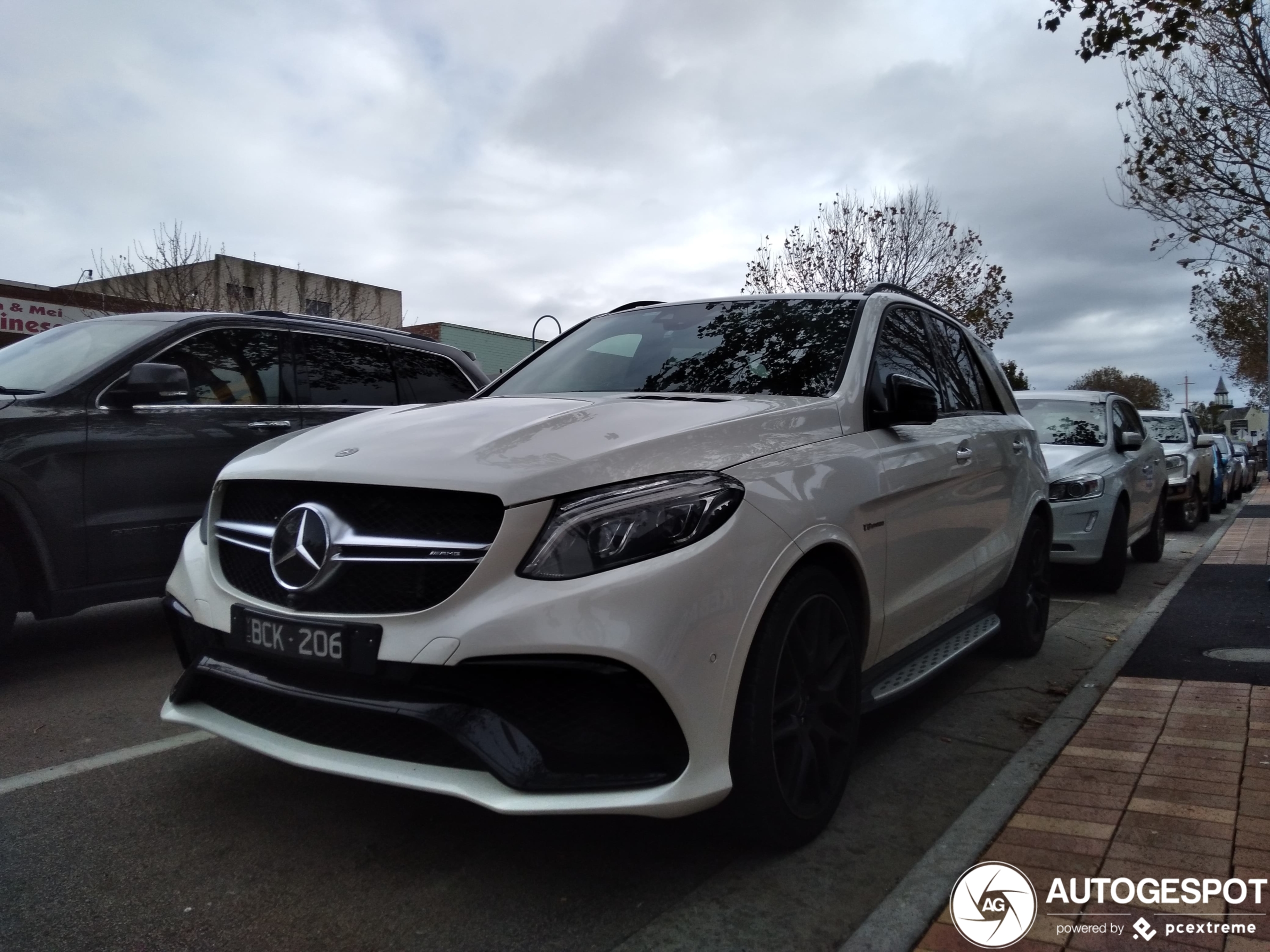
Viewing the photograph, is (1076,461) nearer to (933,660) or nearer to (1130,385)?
(933,660)

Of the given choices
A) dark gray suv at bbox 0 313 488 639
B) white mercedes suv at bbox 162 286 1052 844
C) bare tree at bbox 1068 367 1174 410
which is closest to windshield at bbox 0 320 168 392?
dark gray suv at bbox 0 313 488 639

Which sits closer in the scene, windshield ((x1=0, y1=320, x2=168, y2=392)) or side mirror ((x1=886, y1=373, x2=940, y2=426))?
side mirror ((x1=886, y1=373, x2=940, y2=426))

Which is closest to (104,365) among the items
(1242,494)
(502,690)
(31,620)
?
(31,620)

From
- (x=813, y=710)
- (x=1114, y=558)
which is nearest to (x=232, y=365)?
(x=813, y=710)

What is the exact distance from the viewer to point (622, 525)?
244 centimetres

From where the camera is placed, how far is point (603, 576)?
2.35 meters

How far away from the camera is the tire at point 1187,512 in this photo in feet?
47.6

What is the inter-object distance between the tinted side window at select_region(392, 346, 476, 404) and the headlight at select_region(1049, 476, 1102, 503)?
4746mm

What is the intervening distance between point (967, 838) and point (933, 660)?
1122 mm

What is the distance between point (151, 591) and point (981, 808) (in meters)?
4.04

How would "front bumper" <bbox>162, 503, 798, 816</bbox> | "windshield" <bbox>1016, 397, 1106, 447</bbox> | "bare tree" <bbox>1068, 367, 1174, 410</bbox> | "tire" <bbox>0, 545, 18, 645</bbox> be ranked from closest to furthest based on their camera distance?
1. "front bumper" <bbox>162, 503, 798, 816</bbox>
2. "tire" <bbox>0, 545, 18, 645</bbox>
3. "windshield" <bbox>1016, 397, 1106, 447</bbox>
4. "bare tree" <bbox>1068, 367, 1174, 410</bbox>

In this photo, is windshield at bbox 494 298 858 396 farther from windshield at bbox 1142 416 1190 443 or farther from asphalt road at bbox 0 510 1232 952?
windshield at bbox 1142 416 1190 443

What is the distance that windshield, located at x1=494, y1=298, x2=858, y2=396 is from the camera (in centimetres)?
365

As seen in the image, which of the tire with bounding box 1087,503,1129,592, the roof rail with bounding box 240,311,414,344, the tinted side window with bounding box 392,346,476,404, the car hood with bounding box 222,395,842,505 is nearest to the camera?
the car hood with bounding box 222,395,842,505
